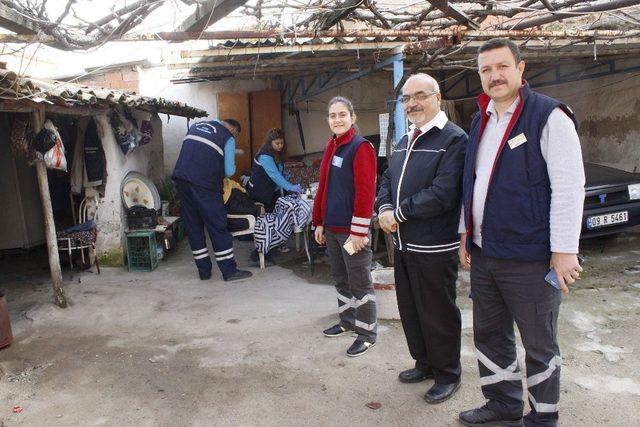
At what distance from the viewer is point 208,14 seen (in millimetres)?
3281

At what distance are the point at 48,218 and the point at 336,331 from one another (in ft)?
10.5

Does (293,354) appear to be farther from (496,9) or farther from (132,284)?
(496,9)

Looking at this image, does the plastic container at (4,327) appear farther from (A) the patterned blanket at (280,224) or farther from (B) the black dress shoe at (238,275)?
(A) the patterned blanket at (280,224)

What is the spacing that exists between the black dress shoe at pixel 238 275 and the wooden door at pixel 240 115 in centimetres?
400

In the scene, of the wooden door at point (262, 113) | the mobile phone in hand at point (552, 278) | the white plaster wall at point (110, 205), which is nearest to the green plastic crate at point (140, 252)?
the white plaster wall at point (110, 205)

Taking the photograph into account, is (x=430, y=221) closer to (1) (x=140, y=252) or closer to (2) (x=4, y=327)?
(2) (x=4, y=327)

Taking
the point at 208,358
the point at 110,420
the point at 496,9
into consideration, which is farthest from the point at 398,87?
the point at 110,420

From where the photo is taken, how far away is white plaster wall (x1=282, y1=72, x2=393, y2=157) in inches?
402

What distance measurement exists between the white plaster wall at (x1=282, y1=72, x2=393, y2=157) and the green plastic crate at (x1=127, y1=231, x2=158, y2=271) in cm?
474

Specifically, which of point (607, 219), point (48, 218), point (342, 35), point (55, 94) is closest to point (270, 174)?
point (342, 35)

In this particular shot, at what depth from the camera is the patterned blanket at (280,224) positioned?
6.27 metres

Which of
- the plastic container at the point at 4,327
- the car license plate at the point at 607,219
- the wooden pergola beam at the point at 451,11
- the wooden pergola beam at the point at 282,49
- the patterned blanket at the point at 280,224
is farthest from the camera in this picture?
the patterned blanket at the point at 280,224

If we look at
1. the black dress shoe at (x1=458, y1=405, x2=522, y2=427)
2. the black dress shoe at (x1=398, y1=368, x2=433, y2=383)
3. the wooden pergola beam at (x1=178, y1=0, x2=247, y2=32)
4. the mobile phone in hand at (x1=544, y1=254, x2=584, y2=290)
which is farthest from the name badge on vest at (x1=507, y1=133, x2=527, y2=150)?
the wooden pergola beam at (x1=178, y1=0, x2=247, y2=32)

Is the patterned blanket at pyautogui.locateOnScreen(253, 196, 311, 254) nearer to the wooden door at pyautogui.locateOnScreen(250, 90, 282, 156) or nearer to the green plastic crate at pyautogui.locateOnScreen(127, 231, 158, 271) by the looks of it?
the green plastic crate at pyautogui.locateOnScreen(127, 231, 158, 271)
